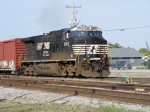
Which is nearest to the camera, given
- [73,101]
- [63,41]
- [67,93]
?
[73,101]

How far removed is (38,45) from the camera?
2395 cm

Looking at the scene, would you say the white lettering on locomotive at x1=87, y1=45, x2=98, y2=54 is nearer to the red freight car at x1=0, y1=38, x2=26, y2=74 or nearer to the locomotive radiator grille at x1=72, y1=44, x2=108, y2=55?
the locomotive radiator grille at x1=72, y1=44, x2=108, y2=55

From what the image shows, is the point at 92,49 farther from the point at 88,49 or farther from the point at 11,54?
the point at 11,54

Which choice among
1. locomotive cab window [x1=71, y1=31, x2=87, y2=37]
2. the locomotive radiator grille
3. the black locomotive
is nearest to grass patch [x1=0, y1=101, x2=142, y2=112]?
the black locomotive

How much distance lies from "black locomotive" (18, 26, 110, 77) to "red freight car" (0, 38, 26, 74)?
4.59 metres

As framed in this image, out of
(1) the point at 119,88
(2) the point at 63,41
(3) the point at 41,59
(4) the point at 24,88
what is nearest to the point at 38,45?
(3) the point at 41,59

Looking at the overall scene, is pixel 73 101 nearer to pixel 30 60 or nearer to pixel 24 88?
pixel 24 88

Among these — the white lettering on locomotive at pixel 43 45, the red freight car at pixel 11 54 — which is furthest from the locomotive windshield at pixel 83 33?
the red freight car at pixel 11 54

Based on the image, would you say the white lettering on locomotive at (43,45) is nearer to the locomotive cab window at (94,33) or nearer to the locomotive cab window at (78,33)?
the locomotive cab window at (78,33)

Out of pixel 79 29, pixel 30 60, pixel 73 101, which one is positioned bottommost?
pixel 73 101

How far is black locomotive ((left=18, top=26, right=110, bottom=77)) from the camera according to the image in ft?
63.6

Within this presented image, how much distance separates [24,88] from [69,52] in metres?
5.97

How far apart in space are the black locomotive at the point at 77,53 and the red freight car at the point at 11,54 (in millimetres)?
4594

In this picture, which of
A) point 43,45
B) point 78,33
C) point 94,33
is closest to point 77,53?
point 78,33
